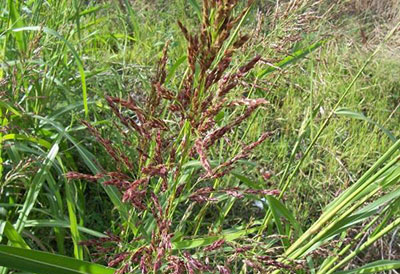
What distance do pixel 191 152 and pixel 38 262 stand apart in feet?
0.98

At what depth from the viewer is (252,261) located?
3.42 ft

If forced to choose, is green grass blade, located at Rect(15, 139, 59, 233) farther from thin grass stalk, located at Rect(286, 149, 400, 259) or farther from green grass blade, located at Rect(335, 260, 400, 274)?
green grass blade, located at Rect(335, 260, 400, 274)

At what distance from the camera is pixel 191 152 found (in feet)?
3.22

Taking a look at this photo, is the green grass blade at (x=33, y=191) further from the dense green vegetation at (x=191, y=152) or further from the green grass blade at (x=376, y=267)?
the green grass blade at (x=376, y=267)

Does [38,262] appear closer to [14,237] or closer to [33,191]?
[14,237]

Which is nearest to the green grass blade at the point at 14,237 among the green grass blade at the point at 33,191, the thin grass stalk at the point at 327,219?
the green grass blade at the point at 33,191

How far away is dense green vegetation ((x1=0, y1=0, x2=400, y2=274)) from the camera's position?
94 centimetres

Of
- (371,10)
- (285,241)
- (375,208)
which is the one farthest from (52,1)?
(371,10)

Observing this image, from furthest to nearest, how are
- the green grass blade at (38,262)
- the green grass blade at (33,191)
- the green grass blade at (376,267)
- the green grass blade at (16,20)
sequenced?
1. the green grass blade at (16,20)
2. the green grass blade at (33,191)
3. the green grass blade at (376,267)
4. the green grass blade at (38,262)

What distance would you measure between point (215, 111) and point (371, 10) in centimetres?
421

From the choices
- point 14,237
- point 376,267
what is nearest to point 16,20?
point 14,237

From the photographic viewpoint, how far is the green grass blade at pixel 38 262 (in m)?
0.85

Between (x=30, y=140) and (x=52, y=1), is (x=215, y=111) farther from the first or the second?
(x=52, y=1)

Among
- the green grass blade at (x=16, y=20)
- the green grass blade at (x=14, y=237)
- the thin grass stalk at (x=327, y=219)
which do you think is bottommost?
the green grass blade at (x=14, y=237)
